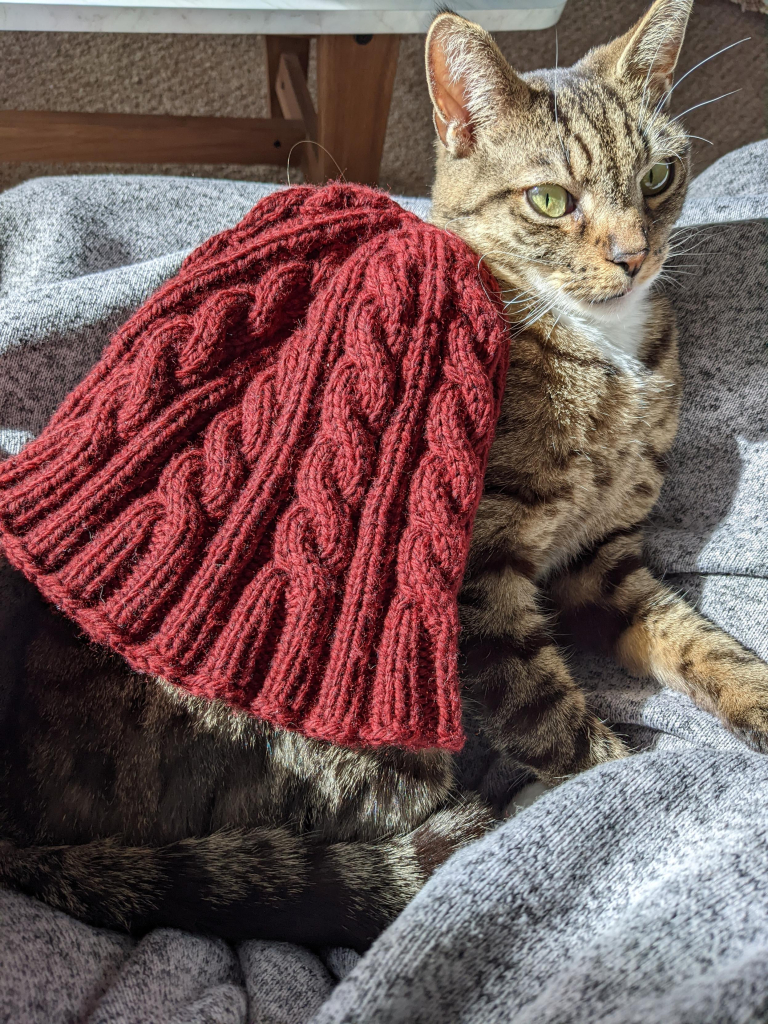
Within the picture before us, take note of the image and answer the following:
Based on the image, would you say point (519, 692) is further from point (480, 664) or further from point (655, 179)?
point (655, 179)

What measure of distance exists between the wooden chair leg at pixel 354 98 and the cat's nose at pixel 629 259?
0.79 m

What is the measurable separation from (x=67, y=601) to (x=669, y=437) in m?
0.76

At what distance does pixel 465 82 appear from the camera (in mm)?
839

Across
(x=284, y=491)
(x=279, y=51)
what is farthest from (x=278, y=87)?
(x=284, y=491)

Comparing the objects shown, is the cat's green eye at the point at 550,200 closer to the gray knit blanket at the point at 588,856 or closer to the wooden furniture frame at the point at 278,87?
the gray knit blanket at the point at 588,856

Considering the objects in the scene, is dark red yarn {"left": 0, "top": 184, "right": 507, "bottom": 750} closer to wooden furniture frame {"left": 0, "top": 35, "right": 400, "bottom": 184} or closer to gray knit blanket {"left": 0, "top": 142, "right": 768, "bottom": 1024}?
gray knit blanket {"left": 0, "top": 142, "right": 768, "bottom": 1024}

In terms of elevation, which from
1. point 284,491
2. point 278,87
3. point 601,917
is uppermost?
point 278,87

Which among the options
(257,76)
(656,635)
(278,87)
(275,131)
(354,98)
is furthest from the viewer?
(257,76)

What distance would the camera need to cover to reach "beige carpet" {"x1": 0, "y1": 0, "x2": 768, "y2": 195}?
7.20 ft

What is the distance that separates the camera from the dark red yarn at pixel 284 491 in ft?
2.29

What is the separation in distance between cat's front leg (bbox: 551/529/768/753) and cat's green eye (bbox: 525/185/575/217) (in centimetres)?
44

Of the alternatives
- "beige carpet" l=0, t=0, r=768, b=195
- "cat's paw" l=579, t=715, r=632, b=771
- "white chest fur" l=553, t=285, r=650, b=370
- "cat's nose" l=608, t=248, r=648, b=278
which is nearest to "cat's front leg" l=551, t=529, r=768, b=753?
"cat's paw" l=579, t=715, r=632, b=771

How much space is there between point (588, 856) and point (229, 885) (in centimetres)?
37

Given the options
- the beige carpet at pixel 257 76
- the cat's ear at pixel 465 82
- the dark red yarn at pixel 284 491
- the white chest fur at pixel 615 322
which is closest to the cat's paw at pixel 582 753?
the dark red yarn at pixel 284 491
